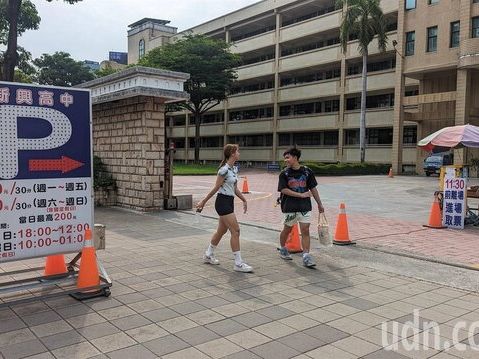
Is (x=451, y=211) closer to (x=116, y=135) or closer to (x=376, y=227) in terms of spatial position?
(x=376, y=227)

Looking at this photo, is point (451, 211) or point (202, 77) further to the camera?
point (202, 77)

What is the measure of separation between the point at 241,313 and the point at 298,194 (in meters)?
2.43

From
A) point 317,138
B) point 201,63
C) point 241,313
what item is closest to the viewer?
point 241,313

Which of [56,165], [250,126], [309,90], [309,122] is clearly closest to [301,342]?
[56,165]

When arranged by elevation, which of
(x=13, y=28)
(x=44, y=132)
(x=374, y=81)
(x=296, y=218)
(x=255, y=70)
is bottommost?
(x=296, y=218)

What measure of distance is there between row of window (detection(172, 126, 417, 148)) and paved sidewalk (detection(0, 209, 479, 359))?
33386 millimetres

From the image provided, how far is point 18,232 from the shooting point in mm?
5012

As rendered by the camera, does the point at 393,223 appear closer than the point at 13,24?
Yes

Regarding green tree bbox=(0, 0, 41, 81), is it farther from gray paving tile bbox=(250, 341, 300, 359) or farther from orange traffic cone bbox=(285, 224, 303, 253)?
gray paving tile bbox=(250, 341, 300, 359)

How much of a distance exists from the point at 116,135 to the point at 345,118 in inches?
1211

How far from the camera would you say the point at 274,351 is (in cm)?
389

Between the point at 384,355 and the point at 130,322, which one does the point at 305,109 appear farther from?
the point at 384,355

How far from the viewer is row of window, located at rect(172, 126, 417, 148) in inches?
1521

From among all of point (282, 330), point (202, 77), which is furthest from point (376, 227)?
point (202, 77)
